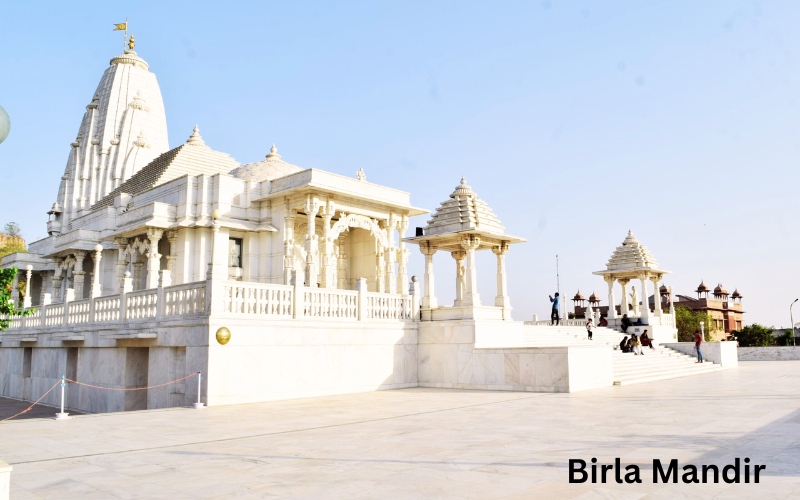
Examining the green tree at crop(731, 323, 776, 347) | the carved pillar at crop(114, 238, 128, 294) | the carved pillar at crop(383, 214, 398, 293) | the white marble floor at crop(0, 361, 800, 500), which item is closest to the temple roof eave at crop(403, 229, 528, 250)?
the carved pillar at crop(383, 214, 398, 293)

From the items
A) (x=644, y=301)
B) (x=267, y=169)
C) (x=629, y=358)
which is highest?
(x=267, y=169)

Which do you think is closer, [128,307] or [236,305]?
[236,305]

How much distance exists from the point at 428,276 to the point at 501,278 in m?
2.56

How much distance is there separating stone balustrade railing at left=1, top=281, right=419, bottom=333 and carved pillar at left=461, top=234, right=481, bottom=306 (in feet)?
5.61

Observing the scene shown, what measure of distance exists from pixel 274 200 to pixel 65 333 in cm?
906

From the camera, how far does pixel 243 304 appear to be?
15914mm

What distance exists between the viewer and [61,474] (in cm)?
714

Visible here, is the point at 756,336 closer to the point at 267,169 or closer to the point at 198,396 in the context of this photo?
the point at 267,169

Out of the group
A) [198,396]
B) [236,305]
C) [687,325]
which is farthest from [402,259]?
[687,325]

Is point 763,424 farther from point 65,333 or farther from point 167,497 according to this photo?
point 65,333

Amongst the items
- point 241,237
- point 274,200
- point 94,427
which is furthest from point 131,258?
point 94,427

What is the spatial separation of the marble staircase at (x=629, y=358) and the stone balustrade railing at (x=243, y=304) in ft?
19.3

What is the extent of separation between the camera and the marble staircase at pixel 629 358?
68.1 feet

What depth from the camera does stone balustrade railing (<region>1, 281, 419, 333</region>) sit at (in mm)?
15641
